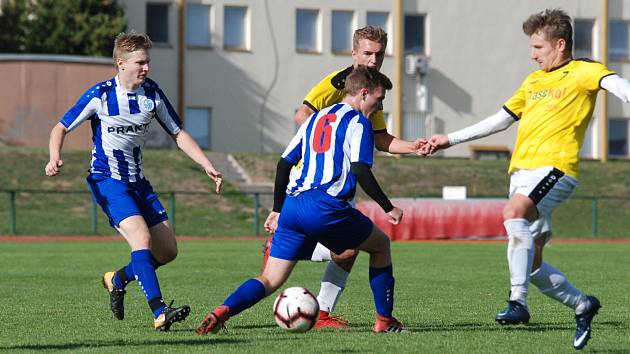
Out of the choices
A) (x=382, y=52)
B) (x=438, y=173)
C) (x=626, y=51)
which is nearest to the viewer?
(x=382, y=52)

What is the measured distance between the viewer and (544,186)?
812cm

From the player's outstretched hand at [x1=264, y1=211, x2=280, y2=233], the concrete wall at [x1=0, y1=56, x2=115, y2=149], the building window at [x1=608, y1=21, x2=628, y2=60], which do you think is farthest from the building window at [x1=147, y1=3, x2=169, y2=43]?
the player's outstretched hand at [x1=264, y1=211, x2=280, y2=233]

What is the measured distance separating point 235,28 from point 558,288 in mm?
35620

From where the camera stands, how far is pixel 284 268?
8133 mm

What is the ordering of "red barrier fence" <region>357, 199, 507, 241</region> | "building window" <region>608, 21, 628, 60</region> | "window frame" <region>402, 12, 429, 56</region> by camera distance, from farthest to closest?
"building window" <region>608, 21, 628, 60</region> → "window frame" <region>402, 12, 429, 56</region> → "red barrier fence" <region>357, 199, 507, 241</region>

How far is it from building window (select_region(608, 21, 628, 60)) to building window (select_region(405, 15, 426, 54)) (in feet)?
25.8

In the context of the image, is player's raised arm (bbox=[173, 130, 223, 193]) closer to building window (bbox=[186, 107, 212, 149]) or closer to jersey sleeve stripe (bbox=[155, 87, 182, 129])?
jersey sleeve stripe (bbox=[155, 87, 182, 129])

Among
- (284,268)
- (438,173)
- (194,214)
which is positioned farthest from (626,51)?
(284,268)

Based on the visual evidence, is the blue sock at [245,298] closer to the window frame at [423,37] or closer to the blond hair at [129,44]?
the blond hair at [129,44]

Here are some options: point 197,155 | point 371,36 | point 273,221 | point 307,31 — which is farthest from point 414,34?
point 273,221

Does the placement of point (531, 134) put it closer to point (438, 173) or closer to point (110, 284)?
point (110, 284)

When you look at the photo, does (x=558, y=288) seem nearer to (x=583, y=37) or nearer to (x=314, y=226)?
(x=314, y=226)

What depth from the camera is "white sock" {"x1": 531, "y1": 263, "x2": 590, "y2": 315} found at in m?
8.08

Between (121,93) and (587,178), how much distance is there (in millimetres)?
33189
